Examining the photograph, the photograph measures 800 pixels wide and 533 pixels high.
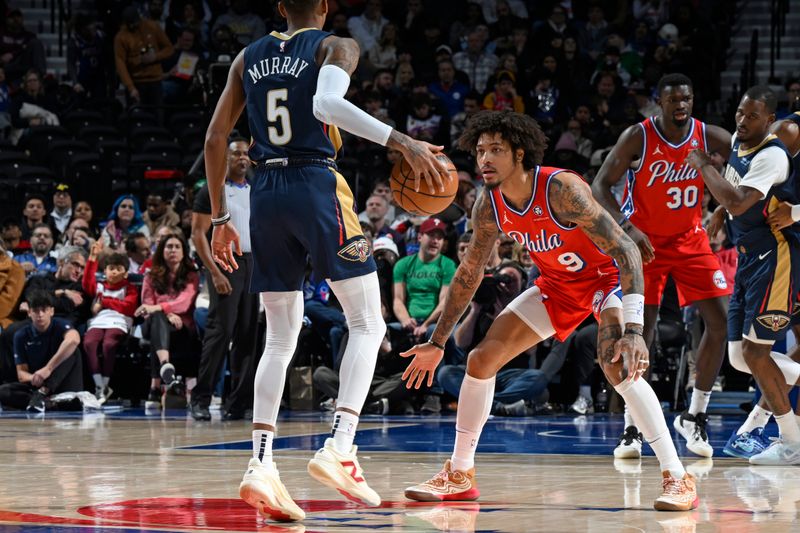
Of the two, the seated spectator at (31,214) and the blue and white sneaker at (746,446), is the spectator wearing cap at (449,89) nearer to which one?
the seated spectator at (31,214)

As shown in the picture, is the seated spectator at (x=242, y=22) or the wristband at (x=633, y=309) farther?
the seated spectator at (x=242, y=22)

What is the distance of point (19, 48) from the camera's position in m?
16.0

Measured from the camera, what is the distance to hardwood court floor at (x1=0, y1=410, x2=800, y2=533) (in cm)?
410

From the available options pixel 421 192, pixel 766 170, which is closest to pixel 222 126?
pixel 421 192

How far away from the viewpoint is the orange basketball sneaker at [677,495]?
171 inches

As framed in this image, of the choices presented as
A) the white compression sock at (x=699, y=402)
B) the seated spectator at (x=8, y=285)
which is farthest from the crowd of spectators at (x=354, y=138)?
the white compression sock at (x=699, y=402)

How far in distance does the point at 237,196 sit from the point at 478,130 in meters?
4.41

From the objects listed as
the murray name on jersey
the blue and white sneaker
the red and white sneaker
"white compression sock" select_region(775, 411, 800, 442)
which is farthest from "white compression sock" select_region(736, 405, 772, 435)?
the murray name on jersey

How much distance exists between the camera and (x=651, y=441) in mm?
4648

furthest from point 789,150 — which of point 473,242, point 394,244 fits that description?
point 394,244

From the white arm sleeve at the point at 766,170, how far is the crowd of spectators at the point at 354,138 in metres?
3.73

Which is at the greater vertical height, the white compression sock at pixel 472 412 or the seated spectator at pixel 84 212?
the seated spectator at pixel 84 212

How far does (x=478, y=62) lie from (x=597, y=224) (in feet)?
37.0

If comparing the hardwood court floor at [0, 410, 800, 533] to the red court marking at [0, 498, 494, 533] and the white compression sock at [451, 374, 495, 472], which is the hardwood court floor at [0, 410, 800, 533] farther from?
the white compression sock at [451, 374, 495, 472]
